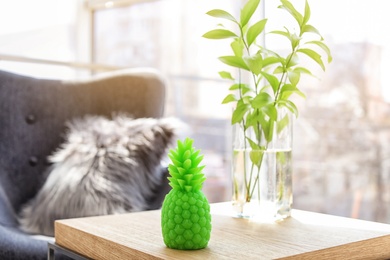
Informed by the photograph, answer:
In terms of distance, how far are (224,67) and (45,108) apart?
1.08 m

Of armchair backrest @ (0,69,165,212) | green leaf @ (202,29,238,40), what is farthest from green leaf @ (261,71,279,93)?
armchair backrest @ (0,69,165,212)

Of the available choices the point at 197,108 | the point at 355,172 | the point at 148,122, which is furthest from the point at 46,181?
the point at 355,172

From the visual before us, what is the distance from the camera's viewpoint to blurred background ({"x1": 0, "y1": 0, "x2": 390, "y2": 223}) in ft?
9.38

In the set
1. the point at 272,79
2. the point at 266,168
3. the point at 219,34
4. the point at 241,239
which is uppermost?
the point at 219,34

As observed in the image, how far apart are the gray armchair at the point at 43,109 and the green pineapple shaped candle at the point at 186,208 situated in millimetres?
1151

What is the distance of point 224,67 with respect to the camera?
3182 mm

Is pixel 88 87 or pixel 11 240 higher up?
pixel 88 87

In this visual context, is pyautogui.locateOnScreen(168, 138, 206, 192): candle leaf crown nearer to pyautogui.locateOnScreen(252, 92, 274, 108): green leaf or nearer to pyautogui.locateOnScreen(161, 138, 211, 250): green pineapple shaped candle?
pyautogui.locateOnScreen(161, 138, 211, 250): green pineapple shaped candle

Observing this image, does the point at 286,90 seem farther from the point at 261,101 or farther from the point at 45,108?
the point at 45,108

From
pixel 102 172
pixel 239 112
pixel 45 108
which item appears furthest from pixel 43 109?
pixel 239 112

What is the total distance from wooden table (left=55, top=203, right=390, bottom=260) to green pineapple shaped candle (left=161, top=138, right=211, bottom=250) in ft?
0.08

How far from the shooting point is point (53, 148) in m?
2.39

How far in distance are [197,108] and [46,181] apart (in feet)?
4.36

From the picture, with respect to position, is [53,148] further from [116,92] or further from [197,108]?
[197,108]
